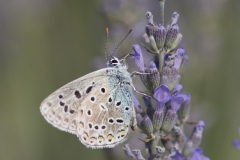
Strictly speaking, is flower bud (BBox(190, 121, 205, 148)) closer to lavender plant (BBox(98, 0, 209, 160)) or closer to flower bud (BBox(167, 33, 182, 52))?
lavender plant (BBox(98, 0, 209, 160))

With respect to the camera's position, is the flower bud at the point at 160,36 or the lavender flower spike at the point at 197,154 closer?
the lavender flower spike at the point at 197,154

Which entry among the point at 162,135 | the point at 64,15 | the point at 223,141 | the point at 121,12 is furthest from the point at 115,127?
the point at 64,15

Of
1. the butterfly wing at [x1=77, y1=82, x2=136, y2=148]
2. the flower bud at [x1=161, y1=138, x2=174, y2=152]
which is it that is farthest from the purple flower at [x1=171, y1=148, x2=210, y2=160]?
the butterfly wing at [x1=77, y1=82, x2=136, y2=148]

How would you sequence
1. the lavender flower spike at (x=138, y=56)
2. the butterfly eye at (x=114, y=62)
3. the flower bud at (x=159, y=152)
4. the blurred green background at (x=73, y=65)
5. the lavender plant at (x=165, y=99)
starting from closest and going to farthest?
1. the flower bud at (x=159, y=152)
2. the lavender plant at (x=165, y=99)
3. the lavender flower spike at (x=138, y=56)
4. the butterfly eye at (x=114, y=62)
5. the blurred green background at (x=73, y=65)

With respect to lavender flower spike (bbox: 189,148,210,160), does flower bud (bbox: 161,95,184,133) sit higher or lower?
higher

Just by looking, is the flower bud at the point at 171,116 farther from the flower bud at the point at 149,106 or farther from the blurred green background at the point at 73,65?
the blurred green background at the point at 73,65

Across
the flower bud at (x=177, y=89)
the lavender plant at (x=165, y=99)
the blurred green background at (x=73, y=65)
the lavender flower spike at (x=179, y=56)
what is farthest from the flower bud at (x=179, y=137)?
the blurred green background at (x=73, y=65)

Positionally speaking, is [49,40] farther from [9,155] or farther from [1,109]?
[9,155]
